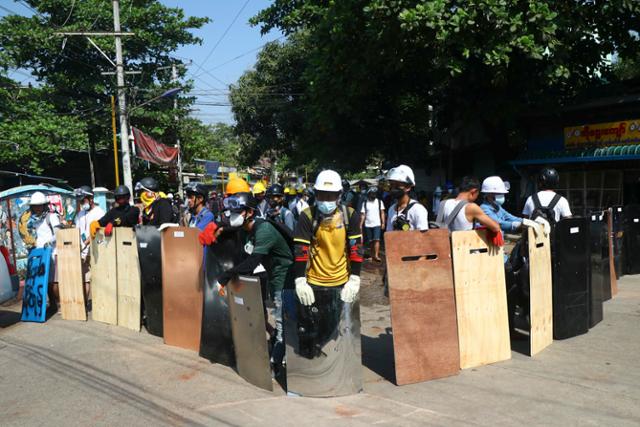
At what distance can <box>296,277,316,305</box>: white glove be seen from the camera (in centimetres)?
432

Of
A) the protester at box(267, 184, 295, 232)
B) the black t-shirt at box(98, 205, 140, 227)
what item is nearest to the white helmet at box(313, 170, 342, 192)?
the black t-shirt at box(98, 205, 140, 227)

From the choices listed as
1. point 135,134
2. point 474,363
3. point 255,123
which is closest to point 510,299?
point 474,363

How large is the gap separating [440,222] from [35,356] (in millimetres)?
4798

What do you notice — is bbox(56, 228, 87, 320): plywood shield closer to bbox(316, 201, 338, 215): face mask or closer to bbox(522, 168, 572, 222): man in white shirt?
bbox(316, 201, 338, 215): face mask

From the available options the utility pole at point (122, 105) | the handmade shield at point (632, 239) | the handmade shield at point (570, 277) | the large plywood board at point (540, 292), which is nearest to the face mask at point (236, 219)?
the large plywood board at point (540, 292)

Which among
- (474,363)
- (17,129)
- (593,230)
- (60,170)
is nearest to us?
(474,363)

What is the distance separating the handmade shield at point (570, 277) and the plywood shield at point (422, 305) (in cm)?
153

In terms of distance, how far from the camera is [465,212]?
513 centimetres

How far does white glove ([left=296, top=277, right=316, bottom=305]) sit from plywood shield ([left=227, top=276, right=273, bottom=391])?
14.8 inches

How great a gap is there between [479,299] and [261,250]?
2157mm

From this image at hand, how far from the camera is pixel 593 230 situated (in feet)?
21.9

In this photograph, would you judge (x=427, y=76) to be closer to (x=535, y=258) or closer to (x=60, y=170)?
(x=535, y=258)

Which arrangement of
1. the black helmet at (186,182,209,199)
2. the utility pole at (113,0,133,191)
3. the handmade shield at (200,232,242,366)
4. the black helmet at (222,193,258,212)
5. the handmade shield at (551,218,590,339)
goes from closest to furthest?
the black helmet at (222,193,258,212), the handmade shield at (200,232,242,366), the handmade shield at (551,218,590,339), the black helmet at (186,182,209,199), the utility pole at (113,0,133,191)

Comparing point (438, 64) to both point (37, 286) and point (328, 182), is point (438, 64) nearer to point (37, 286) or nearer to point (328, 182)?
point (328, 182)
